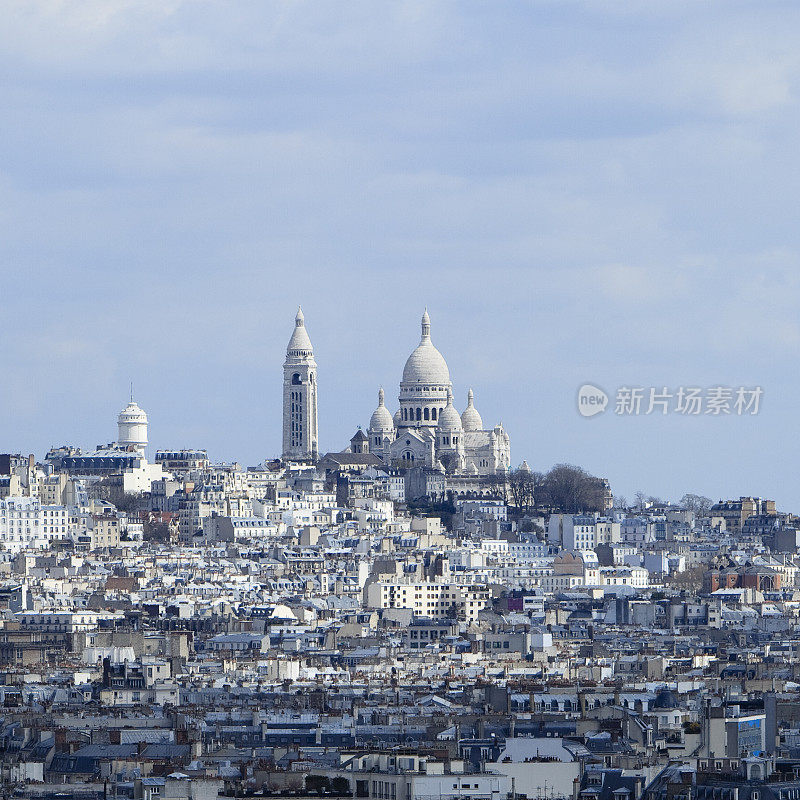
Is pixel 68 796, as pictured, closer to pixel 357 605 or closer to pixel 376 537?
pixel 357 605

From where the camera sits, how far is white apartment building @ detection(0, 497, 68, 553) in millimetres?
182750

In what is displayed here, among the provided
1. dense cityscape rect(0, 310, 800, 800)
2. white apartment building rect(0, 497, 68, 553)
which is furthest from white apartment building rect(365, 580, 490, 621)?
white apartment building rect(0, 497, 68, 553)

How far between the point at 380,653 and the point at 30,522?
66.8 metres

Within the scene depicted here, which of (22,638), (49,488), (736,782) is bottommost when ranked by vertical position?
(736,782)

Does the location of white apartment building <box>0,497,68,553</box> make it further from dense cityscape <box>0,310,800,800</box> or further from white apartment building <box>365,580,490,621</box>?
white apartment building <box>365,580,490,621</box>

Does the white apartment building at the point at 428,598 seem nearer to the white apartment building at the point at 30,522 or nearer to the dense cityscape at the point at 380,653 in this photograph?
the dense cityscape at the point at 380,653

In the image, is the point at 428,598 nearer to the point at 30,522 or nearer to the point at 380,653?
the point at 380,653

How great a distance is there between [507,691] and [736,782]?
31720 millimetres

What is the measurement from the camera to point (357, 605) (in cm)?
15012

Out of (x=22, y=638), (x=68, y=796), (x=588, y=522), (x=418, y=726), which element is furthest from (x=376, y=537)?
(x=68, y=796)

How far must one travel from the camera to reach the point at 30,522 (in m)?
185

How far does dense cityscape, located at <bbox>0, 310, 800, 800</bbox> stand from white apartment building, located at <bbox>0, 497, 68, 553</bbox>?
0.15m

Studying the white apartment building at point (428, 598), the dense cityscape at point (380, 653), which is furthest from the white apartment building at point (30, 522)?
the white apartment building at point (428, 598)

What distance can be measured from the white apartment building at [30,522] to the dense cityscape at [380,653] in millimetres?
150
